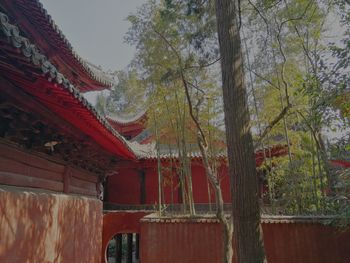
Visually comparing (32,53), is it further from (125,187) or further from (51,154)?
(125,187)

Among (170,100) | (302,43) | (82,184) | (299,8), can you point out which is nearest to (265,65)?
(302,43)

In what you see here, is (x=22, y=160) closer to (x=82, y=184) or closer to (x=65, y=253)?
(x=65, y=253)

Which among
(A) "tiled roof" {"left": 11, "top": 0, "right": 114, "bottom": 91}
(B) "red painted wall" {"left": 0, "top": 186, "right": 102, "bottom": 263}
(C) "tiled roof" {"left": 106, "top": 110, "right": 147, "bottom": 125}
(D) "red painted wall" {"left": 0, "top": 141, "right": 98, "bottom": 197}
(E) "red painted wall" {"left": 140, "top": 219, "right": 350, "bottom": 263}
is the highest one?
(C) "tiled roof" {"left": 106, "top": 110, "right": 147, "bottom": 125}

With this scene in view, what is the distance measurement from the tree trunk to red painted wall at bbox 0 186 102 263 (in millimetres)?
1720

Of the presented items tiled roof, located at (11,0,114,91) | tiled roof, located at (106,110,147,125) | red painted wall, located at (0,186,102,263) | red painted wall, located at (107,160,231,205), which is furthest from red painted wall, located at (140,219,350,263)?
tiled roof, located at (106,110,147,125)

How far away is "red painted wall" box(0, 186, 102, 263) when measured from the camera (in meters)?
2.05

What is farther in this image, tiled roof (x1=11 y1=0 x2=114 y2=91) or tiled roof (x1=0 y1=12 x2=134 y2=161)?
tiled roof (x1=11 y1=0 x2=114 y2=91)

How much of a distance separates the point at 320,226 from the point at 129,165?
18.9 feet

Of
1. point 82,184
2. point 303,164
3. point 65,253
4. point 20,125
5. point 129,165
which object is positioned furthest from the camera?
point 129,165

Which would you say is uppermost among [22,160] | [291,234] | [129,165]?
[129,165]

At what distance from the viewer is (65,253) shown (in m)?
3.07

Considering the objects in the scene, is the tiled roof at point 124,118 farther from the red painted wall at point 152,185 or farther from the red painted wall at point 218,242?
the red painted wall at point 218,242

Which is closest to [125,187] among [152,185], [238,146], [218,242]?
[152,185]

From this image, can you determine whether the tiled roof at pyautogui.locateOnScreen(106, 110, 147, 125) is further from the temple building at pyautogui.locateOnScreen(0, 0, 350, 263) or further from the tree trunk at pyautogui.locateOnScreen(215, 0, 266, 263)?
the tree trunk at pyautogui.locateOnScreen(215, 0, 266, 263)
